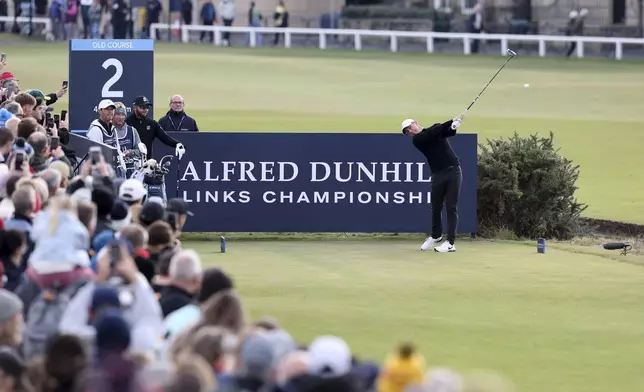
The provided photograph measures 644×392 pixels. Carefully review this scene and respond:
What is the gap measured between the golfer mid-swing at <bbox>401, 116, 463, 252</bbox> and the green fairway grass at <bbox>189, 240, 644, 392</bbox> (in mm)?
380

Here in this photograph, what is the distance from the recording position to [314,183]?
909 inches

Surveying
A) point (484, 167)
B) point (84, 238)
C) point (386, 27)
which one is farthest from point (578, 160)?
point (386, 27)

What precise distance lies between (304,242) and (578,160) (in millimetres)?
13329

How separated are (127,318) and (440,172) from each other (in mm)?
12385

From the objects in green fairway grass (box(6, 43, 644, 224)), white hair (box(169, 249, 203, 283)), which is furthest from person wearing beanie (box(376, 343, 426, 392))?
green fairway grass (box(6, 43, 644, 224))

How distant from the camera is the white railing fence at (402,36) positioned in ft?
190

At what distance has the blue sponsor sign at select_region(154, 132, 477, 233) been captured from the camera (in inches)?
904

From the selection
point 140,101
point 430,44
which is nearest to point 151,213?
point 140,101

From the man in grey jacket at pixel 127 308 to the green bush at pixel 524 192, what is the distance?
1318 cm

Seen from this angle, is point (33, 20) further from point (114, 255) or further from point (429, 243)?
point (114, 255)

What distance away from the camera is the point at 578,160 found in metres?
34.8

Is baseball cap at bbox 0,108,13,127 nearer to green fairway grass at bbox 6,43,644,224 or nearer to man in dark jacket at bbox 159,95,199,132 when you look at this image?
man in dark jacket at bbox 159,95,199,132

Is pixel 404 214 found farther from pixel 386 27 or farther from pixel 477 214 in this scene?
pixel 386 27

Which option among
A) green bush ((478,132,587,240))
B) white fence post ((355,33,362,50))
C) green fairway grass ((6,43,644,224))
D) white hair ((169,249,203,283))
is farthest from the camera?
white fence post ((355,33,362,50))
